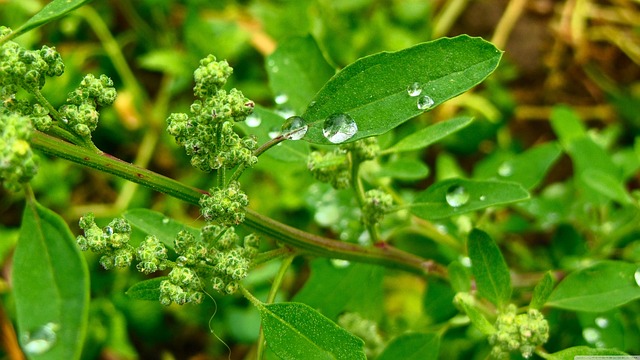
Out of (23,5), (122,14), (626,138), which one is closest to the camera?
(23,5)

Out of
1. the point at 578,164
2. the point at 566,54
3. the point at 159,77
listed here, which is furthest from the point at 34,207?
the point at 566,54

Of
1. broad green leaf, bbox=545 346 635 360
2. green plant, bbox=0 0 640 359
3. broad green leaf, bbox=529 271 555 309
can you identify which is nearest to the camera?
green plant, bbox=0 0 640 359

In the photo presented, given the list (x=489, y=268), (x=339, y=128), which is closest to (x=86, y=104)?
(x=339, y=128)

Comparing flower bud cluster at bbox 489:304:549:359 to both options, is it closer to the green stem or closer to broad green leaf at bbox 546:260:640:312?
broad green leaf at bbox 546:260:640:312

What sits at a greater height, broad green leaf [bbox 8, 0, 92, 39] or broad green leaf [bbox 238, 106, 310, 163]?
broad green leaf [bbox 238, 106, 310, 163]

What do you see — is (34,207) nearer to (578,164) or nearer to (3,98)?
(3,98)

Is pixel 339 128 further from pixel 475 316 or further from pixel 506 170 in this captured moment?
pixel 506 170

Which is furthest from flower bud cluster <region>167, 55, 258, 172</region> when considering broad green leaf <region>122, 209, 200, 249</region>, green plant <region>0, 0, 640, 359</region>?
broad green leaf <region>122, 209, 200, 249</region>
